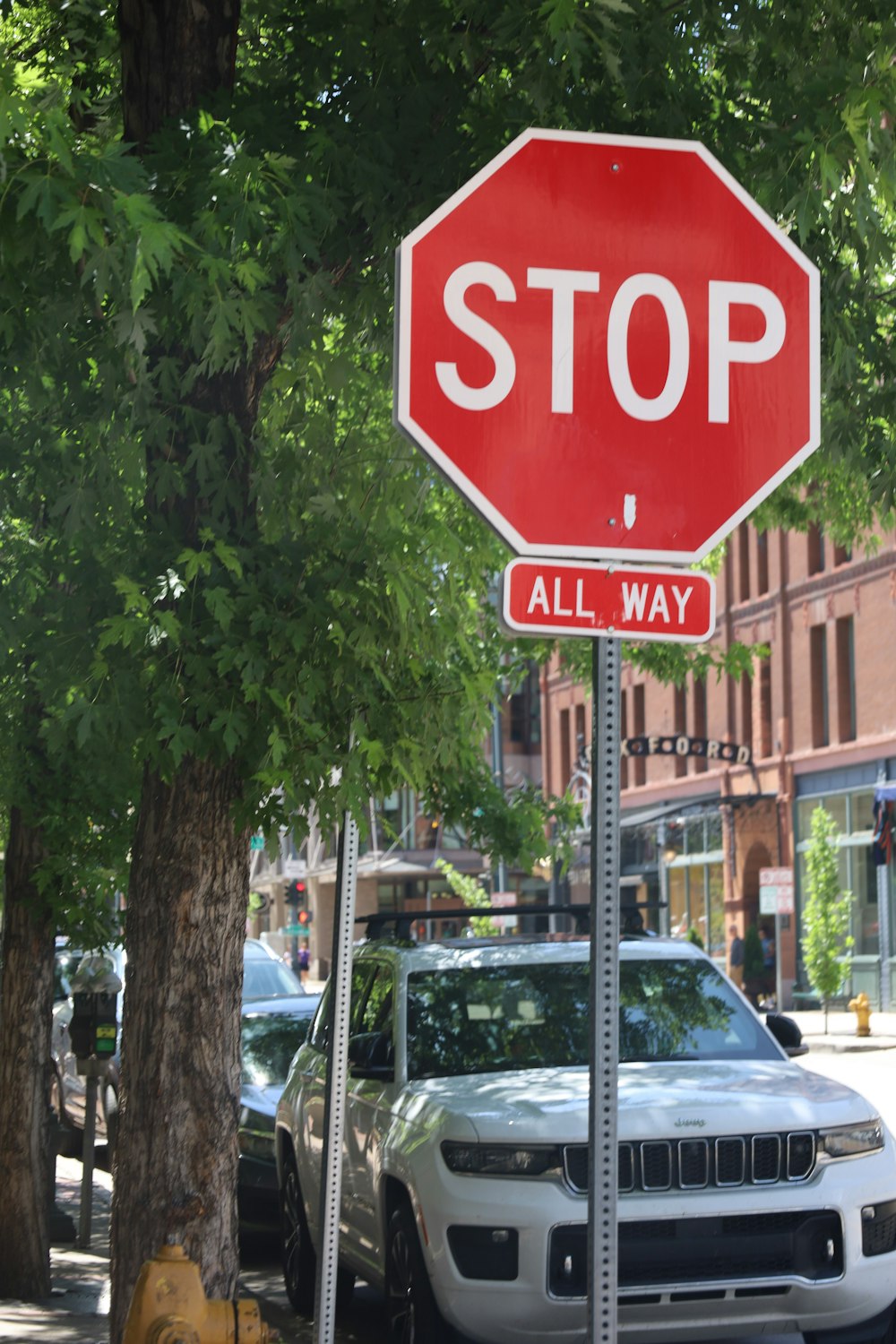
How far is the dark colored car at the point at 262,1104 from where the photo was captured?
12.2 meters

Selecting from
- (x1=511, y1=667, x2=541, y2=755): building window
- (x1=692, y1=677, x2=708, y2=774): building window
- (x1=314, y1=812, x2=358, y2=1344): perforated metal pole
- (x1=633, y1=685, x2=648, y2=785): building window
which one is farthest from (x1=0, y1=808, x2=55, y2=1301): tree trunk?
(x1=511, y1=667, x2=541, y2=755): building window

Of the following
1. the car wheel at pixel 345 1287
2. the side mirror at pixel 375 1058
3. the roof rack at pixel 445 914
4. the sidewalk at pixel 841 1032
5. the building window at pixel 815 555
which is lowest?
the car wheel at pixel 345 1287

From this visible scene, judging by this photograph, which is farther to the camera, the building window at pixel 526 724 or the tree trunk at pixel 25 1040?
the building window at pixel 526 724

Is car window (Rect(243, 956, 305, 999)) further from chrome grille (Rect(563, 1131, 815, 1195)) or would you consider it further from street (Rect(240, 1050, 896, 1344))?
chrome grille (Rect(563, 1131, 815, 1195))

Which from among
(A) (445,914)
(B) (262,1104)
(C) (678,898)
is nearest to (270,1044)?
(B) (262,1104)

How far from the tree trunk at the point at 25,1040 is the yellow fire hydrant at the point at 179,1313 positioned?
745 centimetres

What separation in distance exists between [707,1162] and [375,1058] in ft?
6.19

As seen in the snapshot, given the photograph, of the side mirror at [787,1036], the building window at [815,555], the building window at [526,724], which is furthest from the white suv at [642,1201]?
the building window at [526,724]

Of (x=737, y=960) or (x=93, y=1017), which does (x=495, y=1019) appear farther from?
(x=737, y=960)

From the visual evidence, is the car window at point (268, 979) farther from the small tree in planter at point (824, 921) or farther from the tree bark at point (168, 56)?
the small tree in planter at point (824, 921)

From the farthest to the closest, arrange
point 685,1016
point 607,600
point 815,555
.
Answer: point 815,555 → point 685,1016 → point 607,600

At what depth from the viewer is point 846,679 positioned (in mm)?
40969

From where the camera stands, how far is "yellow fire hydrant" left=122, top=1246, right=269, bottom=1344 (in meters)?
3.99

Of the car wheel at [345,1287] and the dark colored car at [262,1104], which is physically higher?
the dark colored car at [262,1104]
